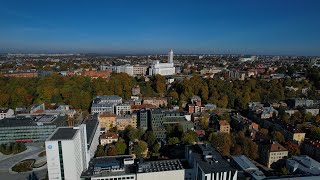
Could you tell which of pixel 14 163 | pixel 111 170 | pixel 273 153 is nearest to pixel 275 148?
pixel 273 153

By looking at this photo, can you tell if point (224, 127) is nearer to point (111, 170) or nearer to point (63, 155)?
point (111, 170)

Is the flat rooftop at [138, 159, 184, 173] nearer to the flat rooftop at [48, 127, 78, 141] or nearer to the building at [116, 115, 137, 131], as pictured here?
the flat rooftop at [48, 127, 78, 141]

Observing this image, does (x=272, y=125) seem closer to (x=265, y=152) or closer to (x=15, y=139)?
(x=265, y=152)

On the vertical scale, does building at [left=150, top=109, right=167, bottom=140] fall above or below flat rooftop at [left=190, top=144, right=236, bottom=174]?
below

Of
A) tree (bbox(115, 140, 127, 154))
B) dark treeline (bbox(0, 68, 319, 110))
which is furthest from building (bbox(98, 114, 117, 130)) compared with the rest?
dark treeline (bbox(0, 68, 319, 110))

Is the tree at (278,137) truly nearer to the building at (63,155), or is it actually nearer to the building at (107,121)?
the building at (107,121)

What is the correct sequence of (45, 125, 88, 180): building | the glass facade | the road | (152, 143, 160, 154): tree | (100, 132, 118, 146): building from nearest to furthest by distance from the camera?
(45, 125, 88, 180): building
the road
(152, 143, 160, 154): tree
(100, 132, 118, 146): building
the glass facade

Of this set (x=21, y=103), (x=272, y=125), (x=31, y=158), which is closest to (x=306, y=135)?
(x=272, y=125)
